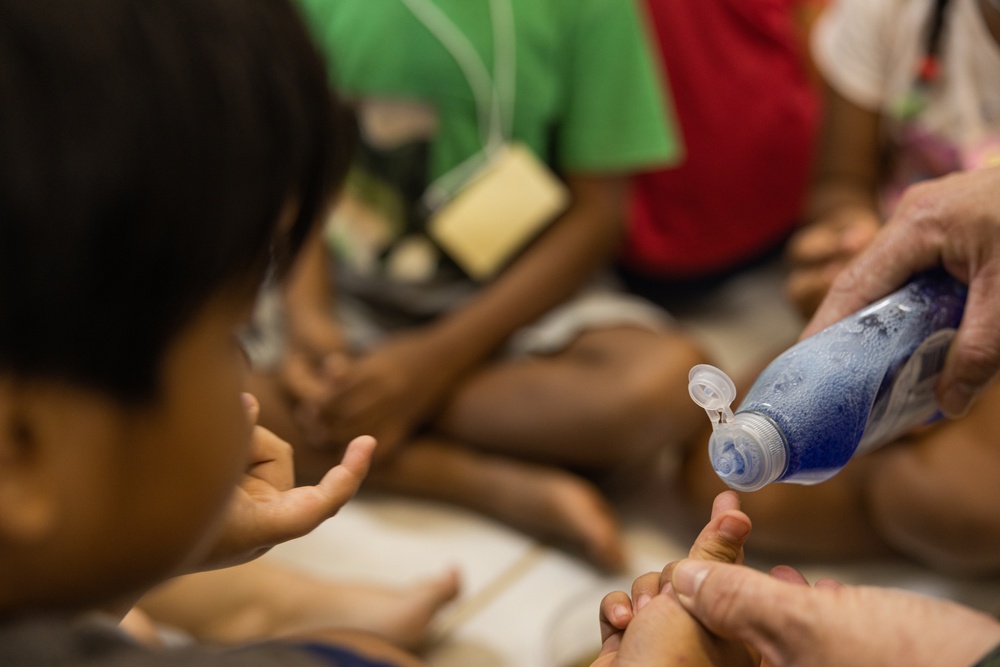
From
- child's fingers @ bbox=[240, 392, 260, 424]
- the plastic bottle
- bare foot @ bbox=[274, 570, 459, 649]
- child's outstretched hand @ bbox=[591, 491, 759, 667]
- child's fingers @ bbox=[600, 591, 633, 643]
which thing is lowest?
bare foot @ bbox=[274, 570, 459, 649]

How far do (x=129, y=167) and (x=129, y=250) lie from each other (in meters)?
0.02

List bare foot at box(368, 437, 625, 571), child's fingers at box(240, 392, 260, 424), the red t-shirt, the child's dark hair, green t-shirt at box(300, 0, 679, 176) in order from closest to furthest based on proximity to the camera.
Answer: 1. the child's dark hair
2. child's fingers at box(240, 392, 260, 424)
3. bare foot at box(368, 437, 625, 571)
4. green t-shirt at box(300, 0, 679, 176)
5. the red t-shirt

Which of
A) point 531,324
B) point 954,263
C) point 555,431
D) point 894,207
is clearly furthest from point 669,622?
point 531,324

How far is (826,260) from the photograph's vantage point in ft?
2.20

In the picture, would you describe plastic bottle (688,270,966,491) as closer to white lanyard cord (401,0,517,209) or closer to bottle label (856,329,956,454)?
bottle label (856,329,956,454)

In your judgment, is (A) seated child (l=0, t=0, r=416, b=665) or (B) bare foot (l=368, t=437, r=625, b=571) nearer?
(A) seated child (l=0, t=0, r=416, b=665)

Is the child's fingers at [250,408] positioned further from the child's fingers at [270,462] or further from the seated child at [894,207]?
the seated child at [894,207]

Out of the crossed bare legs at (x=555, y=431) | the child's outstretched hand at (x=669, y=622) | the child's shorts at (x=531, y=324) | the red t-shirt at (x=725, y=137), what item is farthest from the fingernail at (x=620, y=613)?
the red t-shirt at (x=725, y=137)

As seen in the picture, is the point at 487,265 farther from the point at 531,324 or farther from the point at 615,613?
the point at 615,613

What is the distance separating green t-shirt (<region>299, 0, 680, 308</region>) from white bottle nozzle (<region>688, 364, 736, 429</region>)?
0.54 meters

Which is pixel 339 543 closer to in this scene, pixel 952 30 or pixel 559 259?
pixel 559 259

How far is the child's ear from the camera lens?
25 centimetres

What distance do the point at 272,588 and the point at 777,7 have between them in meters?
0.86

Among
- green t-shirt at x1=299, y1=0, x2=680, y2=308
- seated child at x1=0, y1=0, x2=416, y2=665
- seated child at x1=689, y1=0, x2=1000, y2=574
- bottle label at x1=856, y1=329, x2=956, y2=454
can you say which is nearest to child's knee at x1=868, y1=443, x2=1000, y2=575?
seated child at x1=689, y1=0, x2=1000, y2=574
